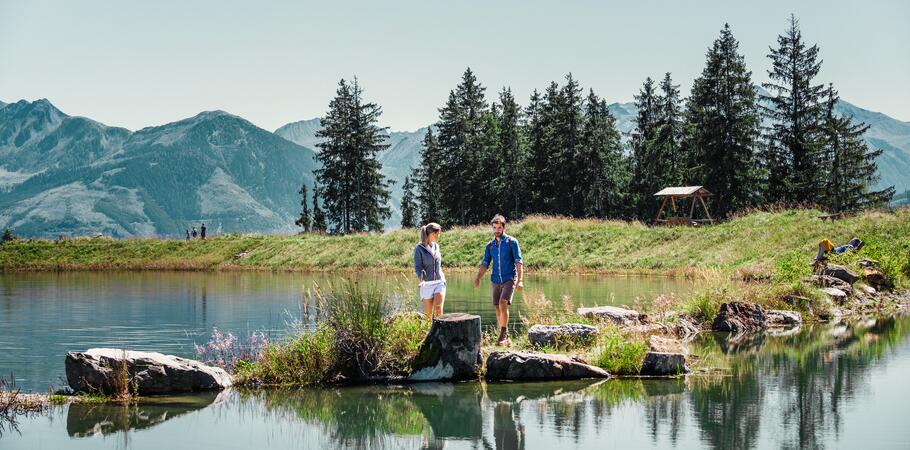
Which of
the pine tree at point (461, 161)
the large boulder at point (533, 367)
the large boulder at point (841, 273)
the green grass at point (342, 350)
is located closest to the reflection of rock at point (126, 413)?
the green grass at point (342, 350)

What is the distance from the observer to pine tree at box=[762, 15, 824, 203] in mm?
58500

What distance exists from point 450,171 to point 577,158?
43.4ft

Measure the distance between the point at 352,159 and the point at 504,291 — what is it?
65.4m

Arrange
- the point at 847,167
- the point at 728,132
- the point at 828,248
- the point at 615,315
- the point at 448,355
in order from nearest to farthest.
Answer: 1. the point at 448,355
2. the point at 615,315
3. the point at 828,248
4. the point at 728,132
5. the point at 847,167

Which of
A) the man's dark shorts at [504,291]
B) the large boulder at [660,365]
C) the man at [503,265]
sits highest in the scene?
the man at [503,265]

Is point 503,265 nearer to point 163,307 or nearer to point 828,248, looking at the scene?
point 163,307

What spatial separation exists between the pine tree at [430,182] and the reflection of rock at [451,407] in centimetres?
6967

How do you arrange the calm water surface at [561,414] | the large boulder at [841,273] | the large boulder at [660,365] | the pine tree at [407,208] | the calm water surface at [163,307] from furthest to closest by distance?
the pine tree at [407,208] → the large boulder at [841,273] → the calm water surface at [163,307] → the large boulder at [660,365] → the calm water surface at [561,414]

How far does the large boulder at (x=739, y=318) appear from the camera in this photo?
18688 mm

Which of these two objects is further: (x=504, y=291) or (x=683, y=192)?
(x=683, y=192)

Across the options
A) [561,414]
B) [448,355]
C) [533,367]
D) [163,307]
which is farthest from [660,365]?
[163,307]

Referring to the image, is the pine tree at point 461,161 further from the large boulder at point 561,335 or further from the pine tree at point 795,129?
the large boulder at point 561,335

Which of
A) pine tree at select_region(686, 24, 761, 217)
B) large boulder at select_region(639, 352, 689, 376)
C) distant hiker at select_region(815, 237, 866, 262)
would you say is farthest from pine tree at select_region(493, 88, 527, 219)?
large boulder at select_region(639, 352, 689, 376)

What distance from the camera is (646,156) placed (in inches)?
2805
